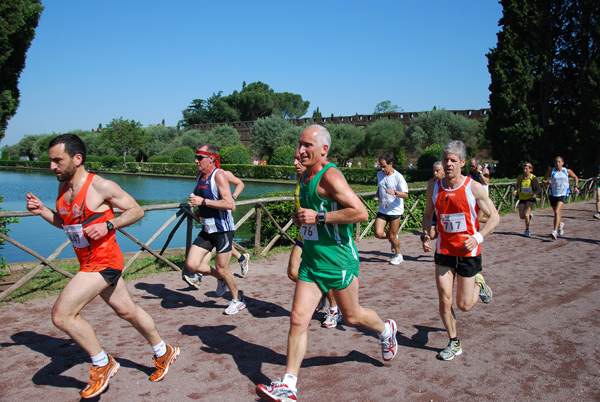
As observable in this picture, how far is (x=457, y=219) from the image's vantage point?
4.04 meters

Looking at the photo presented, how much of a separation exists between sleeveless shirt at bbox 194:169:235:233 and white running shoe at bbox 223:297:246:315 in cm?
87

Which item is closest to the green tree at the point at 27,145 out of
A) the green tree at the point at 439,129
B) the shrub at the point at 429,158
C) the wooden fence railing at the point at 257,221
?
the green tree at the point at 439,129

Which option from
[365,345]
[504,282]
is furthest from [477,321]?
[504,282]

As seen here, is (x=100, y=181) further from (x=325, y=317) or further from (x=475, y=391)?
(x=475, y=391)

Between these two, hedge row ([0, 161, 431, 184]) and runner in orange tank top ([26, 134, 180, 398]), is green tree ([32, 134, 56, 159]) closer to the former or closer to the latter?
hedge row ([0, 161, 431, 184])

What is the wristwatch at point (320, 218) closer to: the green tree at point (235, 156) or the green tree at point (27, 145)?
the green tree at point (235, 156)

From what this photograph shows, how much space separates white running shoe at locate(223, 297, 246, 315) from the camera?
5250 mm

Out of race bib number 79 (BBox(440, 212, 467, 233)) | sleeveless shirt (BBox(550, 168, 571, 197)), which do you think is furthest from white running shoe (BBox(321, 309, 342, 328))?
sleeveless shirt (BBox(550, 168, 571, 197))

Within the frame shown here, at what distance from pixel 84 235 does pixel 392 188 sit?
18.0ft

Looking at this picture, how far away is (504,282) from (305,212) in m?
4.78

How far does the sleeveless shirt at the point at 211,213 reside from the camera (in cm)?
531

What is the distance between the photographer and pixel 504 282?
6691 mm

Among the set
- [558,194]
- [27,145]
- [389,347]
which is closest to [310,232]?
[389,347]

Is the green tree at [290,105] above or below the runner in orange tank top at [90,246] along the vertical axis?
above
